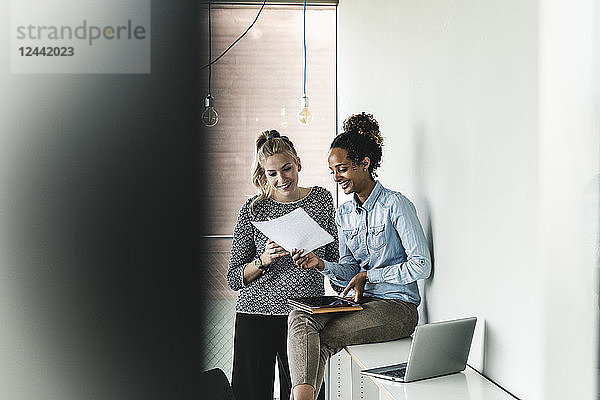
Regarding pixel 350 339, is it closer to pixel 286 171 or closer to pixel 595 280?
pixel 286 171

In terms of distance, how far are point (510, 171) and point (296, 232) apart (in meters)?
0.66

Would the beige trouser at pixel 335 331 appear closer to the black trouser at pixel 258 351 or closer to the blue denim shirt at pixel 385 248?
the blue denim shirt at pixel 385 248

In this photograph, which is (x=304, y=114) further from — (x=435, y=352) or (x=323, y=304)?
(x=435, y=352)

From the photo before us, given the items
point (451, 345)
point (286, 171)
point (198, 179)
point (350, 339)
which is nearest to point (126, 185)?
point (198, 179)

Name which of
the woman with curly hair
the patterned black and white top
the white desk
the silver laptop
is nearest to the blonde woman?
the patterned black and white top

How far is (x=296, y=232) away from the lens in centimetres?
183

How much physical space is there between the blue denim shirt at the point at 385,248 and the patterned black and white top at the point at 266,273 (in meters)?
0.10

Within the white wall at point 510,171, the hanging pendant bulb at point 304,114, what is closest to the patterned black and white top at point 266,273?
the white wall at point 510,171

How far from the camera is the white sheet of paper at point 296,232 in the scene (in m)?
1.83

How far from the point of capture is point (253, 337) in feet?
6.57

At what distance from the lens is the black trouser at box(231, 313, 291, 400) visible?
2.00 metres

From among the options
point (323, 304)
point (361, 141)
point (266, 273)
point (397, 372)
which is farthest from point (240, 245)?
point (397, 372)

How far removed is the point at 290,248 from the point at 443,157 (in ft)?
1.61

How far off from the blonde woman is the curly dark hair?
18cm
